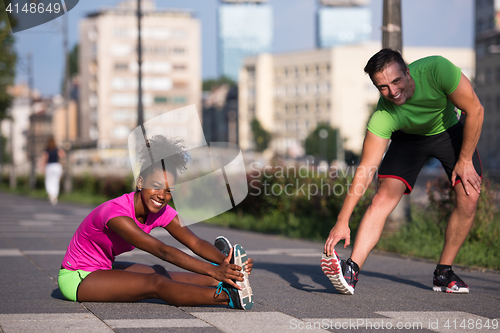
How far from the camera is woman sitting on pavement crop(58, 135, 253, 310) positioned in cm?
424

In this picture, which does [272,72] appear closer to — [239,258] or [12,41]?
[12,41]

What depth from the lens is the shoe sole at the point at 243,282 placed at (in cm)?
415

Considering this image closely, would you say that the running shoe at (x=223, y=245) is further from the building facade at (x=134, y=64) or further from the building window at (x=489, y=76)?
the building facade at (x=134, y=64)

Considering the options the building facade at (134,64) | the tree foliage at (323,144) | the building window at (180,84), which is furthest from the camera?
the building window at (180,84)

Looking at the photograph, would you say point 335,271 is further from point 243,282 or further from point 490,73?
point 490,73

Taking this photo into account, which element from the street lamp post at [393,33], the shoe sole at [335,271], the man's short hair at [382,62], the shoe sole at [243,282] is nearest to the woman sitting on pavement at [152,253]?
the shoe sole at [243,282]

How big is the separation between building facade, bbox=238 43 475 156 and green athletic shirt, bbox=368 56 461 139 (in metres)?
104

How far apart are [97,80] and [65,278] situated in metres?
115

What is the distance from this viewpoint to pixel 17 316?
13.7ft

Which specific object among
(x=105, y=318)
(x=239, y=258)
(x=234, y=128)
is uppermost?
(x=239, y=258)

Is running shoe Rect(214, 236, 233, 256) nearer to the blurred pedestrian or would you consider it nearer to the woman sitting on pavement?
the woman sitting on pavement

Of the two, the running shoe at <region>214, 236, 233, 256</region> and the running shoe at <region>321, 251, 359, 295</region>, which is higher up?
the running shoe at <region>214, 236, 233, 256</region>

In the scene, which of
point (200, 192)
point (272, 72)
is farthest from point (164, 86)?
point (200, 192)

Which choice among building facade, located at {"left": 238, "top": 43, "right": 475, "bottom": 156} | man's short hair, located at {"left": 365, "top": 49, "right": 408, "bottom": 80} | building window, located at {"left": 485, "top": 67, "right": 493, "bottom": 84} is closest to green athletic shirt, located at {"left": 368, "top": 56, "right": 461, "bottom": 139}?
man's short hair, located at {"left": 365, "top": 49, "right": 408, "bottom": 80}
